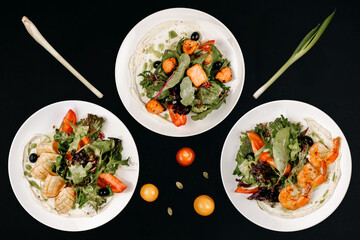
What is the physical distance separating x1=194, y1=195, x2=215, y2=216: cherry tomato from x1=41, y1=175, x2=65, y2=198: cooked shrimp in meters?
1.08

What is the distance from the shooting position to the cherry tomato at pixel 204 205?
267 cm

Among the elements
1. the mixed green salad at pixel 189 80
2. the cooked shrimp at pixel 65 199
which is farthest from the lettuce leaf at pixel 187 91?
the cooked shrimp at pixel 65 199

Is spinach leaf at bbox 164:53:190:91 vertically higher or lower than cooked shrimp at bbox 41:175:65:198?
higher

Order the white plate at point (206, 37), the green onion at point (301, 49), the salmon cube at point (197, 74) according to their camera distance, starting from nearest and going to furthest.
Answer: the green onion at point (301, 49) → the salmon cube at point (197, 74) → the white plate at point (206, 37)

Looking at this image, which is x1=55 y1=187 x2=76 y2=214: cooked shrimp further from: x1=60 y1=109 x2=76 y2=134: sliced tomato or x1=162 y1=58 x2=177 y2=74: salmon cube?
x1=162 y1=58 x2=177 y2=74: salmon cube

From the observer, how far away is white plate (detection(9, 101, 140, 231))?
258cm

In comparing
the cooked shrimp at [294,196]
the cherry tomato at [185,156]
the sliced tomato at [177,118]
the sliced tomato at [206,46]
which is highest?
the sliced tomato at [206,46]

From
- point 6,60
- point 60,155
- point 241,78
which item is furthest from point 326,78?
point 6,60

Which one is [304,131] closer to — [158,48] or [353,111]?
[353,111]

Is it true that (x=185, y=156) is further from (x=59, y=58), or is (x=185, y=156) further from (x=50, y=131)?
(x=59, y=58)

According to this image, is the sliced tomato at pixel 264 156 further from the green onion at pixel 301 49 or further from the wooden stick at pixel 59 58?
the wooden stick at pixel 59 58

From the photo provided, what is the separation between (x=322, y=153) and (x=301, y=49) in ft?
2.56

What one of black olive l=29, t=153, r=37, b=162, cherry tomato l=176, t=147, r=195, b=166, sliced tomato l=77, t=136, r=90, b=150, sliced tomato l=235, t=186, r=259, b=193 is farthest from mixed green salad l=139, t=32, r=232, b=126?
black olive l=29, t=153, r=37, b=162

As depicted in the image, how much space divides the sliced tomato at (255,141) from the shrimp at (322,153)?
14.3 inches
